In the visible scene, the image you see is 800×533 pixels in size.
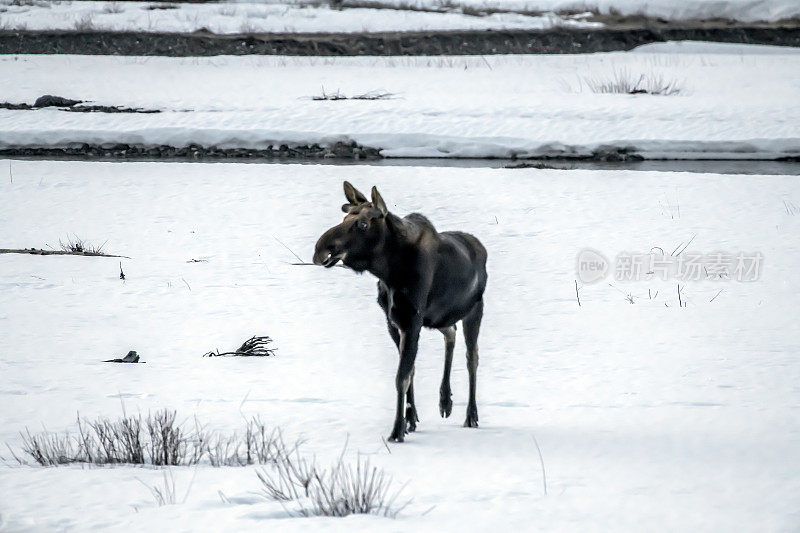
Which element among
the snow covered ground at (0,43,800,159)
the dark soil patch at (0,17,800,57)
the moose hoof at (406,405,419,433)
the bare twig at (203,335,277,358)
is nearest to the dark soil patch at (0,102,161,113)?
the snow covered ground at (0,43,800,159)

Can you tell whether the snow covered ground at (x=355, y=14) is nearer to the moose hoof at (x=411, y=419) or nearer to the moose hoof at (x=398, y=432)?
the moose hoof at (x=411, y=419)

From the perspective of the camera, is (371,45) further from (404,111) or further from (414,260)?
(414,260)

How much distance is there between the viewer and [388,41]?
2709cm

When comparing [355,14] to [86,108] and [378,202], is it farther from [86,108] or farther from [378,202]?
[378,202]

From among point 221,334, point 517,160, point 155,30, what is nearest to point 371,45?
point 155,30

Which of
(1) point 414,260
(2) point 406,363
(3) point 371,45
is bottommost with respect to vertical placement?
(2) point 406,363

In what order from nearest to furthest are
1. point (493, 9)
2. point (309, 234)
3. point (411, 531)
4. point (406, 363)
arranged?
1. point (411, 531)
2. point (406, 363)
3. point (309, 234)
4. point (493, 9)

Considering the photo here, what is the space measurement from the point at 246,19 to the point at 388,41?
18.1 feet

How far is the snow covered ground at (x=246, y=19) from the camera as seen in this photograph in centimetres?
2911

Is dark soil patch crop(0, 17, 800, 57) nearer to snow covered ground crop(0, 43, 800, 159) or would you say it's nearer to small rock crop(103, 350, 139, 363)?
snow covered ground crop(0, 43, 800, 159)

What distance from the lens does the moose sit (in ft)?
17.8

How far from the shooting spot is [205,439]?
564cm

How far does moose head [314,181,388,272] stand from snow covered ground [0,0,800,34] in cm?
2397

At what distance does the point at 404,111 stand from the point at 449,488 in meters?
13.4
